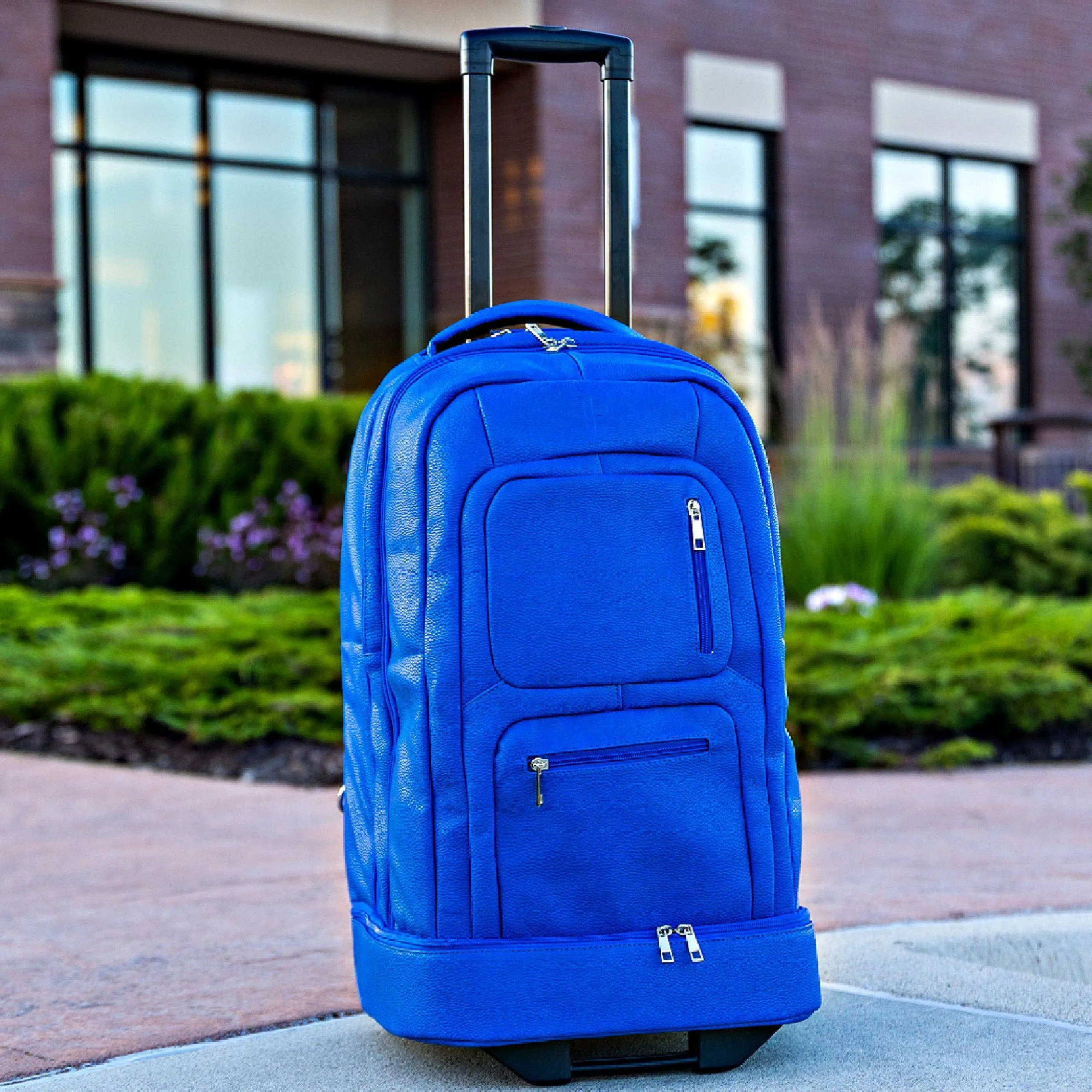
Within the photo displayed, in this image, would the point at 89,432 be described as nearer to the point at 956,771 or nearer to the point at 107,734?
the point at 107,734

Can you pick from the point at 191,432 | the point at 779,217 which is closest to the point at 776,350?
the point at 779,217

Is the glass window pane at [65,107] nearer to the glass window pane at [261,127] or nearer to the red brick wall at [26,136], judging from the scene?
the glass window pane at [261,127]

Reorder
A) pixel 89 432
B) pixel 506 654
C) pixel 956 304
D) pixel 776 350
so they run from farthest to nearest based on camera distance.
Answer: pixel 956 304
pixel 776 350
pixel 89 432
pixel 506 654

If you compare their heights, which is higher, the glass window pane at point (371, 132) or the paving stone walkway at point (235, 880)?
the glass window pane at point (371, 132)

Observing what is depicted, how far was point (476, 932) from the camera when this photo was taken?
2.42 metres

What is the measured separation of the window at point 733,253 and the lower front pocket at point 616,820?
10850mm

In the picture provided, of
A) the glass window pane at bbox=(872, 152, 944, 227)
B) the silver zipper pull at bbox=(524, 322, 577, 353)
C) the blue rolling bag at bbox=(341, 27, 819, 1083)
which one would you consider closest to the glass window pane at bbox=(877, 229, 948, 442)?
the glass window pane at bbox=(872, 152, 944, 227)

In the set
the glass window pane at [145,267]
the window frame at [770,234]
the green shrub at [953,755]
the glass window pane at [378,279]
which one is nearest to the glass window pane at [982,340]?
the window frame at [770,234]

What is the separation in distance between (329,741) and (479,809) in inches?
131

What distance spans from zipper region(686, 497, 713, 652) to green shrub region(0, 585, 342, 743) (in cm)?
335

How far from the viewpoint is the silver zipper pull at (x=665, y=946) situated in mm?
2441

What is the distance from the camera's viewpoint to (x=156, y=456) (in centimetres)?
843

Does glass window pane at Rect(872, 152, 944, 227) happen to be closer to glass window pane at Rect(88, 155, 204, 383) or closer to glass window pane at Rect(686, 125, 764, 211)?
glass window pane at Rect(686, 125, 764, 211)

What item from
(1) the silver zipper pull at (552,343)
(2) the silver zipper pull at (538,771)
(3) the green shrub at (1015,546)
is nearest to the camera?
(2) the silver zipper pull at (538,771)
